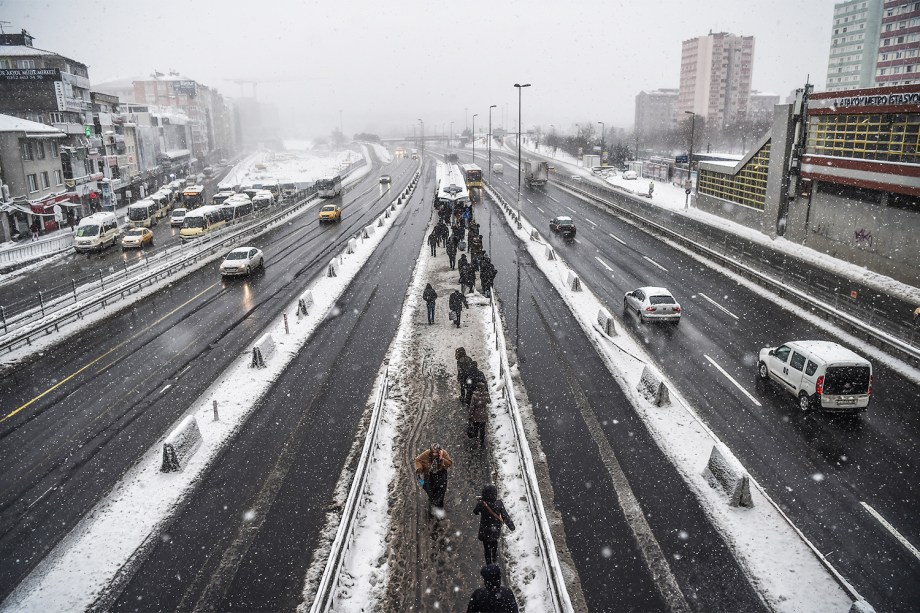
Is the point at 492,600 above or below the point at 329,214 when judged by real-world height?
below

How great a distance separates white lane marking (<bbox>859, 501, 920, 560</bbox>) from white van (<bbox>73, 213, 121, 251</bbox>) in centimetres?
4470

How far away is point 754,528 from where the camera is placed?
1061cm

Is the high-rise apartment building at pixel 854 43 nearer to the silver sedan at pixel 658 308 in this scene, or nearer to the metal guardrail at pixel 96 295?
the silver sedan at pixel 658 308

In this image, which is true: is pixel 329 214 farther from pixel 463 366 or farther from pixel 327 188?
pixel 463 366

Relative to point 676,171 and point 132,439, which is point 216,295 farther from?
point 676,171

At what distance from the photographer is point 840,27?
5561 inches

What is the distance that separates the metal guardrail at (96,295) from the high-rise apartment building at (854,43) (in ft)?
493

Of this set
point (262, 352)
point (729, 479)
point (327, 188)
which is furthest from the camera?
point (327, 188)

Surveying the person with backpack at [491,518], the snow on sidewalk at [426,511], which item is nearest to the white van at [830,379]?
the snow on sidewalk at [426,511]

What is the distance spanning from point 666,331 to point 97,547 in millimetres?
18663

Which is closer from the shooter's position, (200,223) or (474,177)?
(200,223)

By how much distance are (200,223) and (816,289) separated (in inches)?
1574

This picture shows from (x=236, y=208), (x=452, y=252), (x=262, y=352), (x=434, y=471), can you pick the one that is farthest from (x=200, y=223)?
(x=434, y=471)

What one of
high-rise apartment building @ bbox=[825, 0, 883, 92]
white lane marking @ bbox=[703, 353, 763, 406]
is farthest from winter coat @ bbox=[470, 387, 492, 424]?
high-rise apartment building @ bbox=[825, 0, 883, 92]
